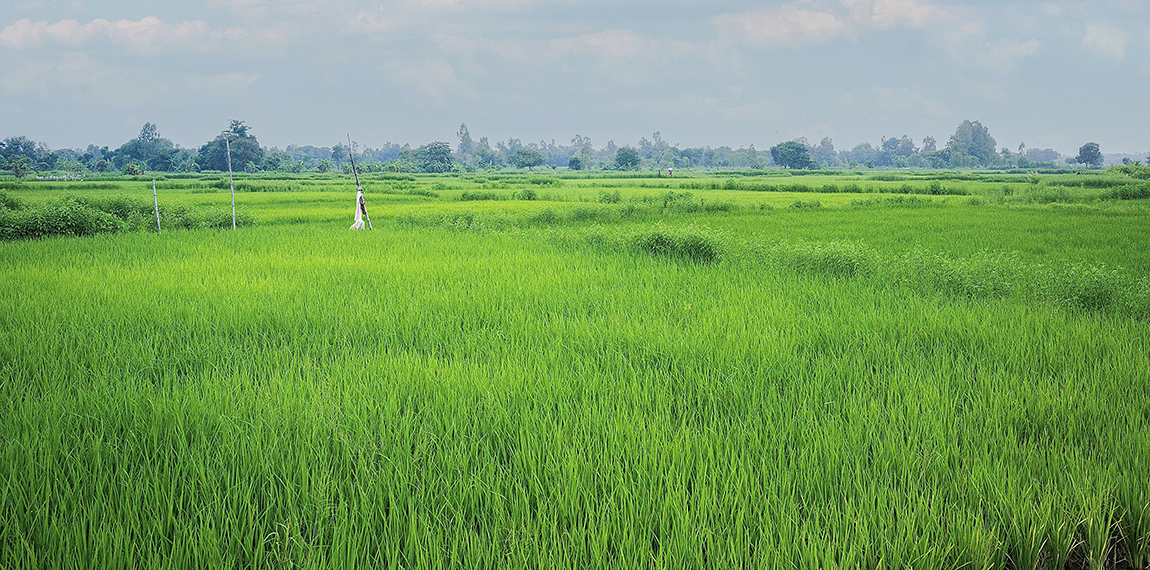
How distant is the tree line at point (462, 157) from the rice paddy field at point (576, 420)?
299 inches

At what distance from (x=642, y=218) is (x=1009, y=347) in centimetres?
1269

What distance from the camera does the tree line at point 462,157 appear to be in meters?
57.8

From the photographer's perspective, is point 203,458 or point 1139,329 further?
point 1139,329

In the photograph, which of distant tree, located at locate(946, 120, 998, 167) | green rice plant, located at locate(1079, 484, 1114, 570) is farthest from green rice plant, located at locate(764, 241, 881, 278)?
distant tree, located at locate(946, 120, 998, 167)

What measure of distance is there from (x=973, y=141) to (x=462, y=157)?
101 m

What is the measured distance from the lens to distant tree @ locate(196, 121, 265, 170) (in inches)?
2295

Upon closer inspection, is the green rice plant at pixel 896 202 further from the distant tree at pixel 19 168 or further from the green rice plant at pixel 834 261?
the distant tree at pixel 19 168

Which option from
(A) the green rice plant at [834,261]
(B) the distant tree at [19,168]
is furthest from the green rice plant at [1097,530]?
(B) the distant tree at [19,168]

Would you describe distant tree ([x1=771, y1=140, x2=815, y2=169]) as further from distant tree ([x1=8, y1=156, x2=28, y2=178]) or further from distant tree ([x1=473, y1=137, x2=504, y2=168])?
distant tree ([x1=8, y1=156, x2=28, y2=178])

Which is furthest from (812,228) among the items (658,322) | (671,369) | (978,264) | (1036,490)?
(1036,490)

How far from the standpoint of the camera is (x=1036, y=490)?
7.90ft

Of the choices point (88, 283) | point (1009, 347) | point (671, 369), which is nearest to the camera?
point (671, 369)

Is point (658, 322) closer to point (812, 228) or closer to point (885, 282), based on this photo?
point (885, 282)

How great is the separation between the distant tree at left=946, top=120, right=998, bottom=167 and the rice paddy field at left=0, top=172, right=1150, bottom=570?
141 metres
